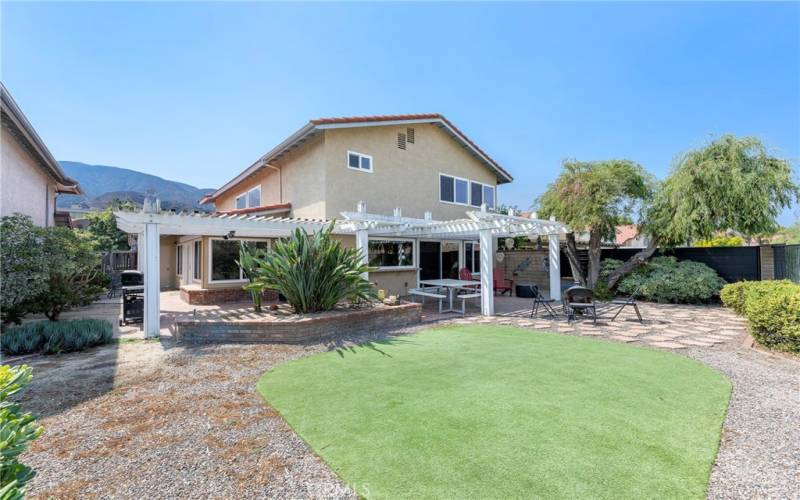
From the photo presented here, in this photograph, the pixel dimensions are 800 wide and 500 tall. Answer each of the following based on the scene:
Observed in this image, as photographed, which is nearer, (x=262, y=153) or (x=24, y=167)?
(x=24, y=167)

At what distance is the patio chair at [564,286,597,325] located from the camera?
10555 mm

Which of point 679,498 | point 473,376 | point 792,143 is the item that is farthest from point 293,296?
point 792,143

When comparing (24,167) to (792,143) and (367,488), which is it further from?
(792,143)

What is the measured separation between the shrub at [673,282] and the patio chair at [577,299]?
5.66 m

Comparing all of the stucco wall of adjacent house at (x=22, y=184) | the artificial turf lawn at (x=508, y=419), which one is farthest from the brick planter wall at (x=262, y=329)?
the stucco wall of adjacent house at (x=22, y=184)

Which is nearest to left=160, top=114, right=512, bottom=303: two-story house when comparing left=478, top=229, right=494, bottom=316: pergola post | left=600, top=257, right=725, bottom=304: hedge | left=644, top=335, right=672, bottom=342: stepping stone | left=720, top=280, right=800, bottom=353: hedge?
left=478, top=229, right=494, bottom=316: pergola post

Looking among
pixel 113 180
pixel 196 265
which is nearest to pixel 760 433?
pixel 196 265

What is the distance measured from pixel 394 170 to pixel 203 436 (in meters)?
13.0

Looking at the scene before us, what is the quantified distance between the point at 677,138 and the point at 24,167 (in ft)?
78.3

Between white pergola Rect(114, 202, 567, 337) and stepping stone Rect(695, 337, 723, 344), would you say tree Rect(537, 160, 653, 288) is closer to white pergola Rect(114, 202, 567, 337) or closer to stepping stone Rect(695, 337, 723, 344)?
white pergola Rect(114, 202, 567, 337)

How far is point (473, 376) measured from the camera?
5.95 m

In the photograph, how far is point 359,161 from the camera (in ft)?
47.3

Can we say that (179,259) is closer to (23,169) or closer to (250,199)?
(250,199)

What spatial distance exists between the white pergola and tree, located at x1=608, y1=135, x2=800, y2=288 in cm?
427
